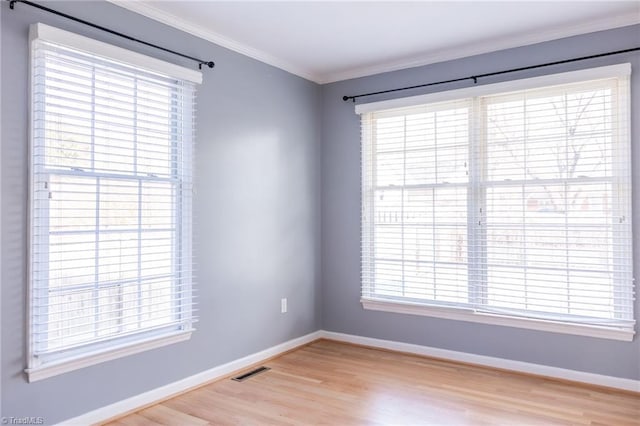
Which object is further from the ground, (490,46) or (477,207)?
(490,46)

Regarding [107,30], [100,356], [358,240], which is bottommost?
[100,356]

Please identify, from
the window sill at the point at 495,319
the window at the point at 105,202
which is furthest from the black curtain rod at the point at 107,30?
the window sill at the point at 495,319

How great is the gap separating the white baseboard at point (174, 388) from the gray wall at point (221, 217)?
0.13 feet

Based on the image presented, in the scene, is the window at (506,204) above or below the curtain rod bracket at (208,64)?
below

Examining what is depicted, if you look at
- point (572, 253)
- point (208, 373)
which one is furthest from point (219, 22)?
point (572, 253)

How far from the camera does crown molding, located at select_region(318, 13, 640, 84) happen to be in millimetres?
3164

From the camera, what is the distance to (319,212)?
14.9 feet

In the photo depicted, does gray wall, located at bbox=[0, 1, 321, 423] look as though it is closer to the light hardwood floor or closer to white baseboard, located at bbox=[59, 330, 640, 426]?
white baseboard, located at bbox=[59, 330, 640, 426]

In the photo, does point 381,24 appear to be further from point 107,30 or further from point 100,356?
point 100,356

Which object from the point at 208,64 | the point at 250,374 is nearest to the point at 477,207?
the point at 250,374

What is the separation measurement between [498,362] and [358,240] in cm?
154

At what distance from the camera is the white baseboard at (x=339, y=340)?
8.96 feet

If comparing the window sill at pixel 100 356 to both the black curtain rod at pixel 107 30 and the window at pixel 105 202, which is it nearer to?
the window at pixel 105 202

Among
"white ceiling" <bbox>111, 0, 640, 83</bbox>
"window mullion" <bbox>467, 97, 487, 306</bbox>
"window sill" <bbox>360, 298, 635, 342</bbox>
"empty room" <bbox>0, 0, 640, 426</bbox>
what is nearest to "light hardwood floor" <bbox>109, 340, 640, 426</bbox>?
"empty room" <bbox>0, 0, 640, 426</bbox>
